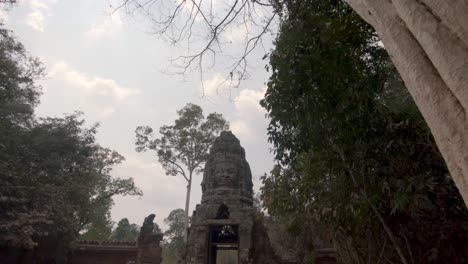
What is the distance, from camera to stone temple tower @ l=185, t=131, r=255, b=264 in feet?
42.2

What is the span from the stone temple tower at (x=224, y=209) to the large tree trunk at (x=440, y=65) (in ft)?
38.4

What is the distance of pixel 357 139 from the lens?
5.38 metres

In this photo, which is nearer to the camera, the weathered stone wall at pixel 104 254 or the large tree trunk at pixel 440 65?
the large tree trunk at pixel 440 65

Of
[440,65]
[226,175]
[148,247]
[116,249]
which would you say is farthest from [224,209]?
[440,65]

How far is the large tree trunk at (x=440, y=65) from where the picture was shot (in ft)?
4.41

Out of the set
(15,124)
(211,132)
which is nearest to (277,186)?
(15,124)

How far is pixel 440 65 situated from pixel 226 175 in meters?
12.8

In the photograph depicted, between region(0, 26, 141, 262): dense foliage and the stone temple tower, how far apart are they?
4.60m

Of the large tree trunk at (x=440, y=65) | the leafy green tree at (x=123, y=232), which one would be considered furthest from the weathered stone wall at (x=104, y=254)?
the large tree trunk at (x=440, y=65)

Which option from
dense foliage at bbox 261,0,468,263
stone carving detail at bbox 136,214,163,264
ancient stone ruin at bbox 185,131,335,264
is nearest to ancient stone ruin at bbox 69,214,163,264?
stone carving detail at bbox 136,214,163,264

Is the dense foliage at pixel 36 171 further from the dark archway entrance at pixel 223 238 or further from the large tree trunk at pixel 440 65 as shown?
the large tree trunk at pixel 440 65

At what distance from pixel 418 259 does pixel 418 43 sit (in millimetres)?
5159

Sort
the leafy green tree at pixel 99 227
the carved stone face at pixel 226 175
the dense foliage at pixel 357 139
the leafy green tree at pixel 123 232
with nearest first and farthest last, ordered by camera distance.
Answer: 1. the dense foliage at pixel 357 139
2. the carved stone face at pixel 226 175
3. the leafy green tree at pixel 99 227
4. the leafy green tree at pixel 123 232

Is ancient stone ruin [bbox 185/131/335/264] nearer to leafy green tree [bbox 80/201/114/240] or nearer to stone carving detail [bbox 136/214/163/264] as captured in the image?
stone carving detail [bbox 136/214/163/264]
